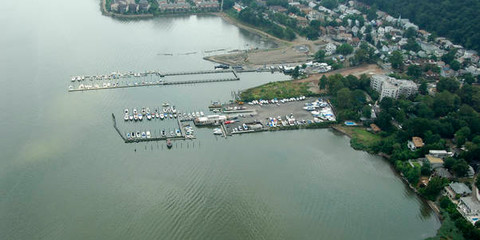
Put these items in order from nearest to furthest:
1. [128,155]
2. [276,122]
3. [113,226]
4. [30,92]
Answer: [113,226] → [128,155] → [276,122] → [30,92]

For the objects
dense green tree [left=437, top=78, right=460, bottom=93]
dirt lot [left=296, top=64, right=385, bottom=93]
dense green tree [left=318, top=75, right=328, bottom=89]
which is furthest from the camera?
dirt lot [left=296, top=64, right=385, bottom=93]

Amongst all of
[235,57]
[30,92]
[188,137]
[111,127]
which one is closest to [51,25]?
[30,92]

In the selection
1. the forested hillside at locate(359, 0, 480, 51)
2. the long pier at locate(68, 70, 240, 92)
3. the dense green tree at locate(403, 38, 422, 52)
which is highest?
the forested hillside at locate(359, 0, 480, 51)

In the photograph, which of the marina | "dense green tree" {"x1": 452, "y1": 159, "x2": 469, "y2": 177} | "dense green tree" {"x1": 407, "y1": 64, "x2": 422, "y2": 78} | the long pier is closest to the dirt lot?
"dense green tree" {"x1": 407, "y1": 64, "x2": 422, "y2": 78}

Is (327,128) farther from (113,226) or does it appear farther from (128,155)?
(113,226)

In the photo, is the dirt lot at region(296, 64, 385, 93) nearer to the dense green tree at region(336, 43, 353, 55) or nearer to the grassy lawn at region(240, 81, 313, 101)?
the grassy lawn at region(240, 81, 313, 101)

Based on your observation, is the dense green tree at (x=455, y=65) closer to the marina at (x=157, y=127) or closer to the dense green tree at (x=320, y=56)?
the dense green tree at (x=320, y=56)
